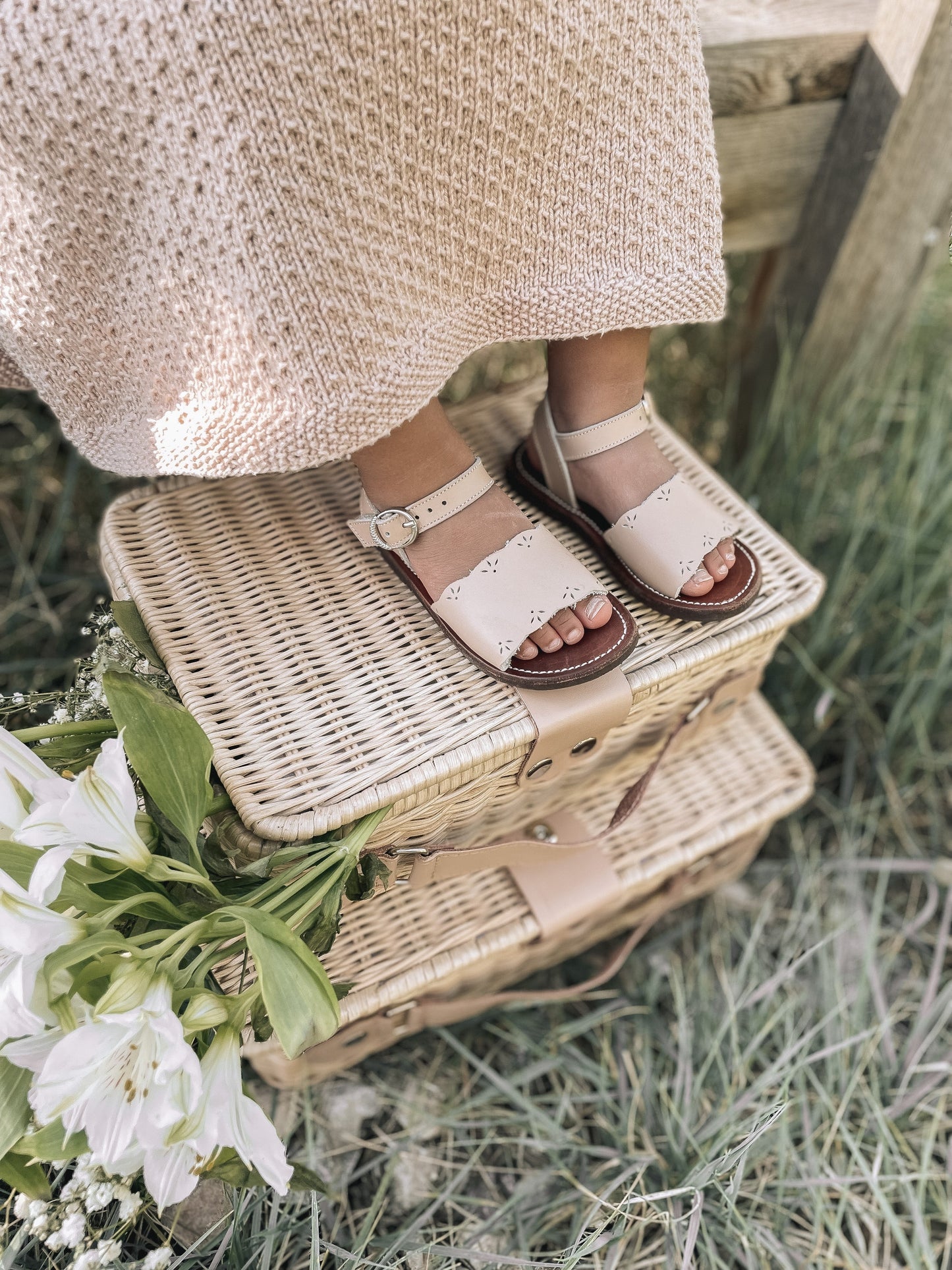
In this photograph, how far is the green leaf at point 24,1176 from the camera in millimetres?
550

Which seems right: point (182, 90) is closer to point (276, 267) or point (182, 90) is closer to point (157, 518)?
point (276, 267)

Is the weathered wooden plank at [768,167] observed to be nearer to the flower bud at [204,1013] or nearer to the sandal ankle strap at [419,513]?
the sandal ankle strap at [419,513]

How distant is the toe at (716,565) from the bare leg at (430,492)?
0.12 m

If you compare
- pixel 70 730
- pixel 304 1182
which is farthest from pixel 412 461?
pixel 304 1182

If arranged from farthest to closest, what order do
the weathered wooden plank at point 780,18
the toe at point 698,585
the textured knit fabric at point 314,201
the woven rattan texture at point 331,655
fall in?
the weathered wooden plank at point 780,18
the toe at point 698,585
the woven rattan texture at point 331,655
the textured knit fabric at point 314,201

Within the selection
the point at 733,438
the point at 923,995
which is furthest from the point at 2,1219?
the point at 733,438

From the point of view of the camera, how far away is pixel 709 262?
82 cm

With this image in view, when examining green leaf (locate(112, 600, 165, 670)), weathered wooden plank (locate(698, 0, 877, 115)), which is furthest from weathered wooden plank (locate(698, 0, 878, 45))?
green leaf (locate(112, 600, 165, 670))

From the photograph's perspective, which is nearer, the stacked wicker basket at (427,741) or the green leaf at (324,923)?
the green leaf at (324,923)

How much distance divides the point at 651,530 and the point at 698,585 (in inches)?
2.7

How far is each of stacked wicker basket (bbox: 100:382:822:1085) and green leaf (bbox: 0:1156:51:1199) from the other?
236 mm

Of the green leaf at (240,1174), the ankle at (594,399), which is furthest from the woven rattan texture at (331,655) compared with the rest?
the green leaf at (240,1174)

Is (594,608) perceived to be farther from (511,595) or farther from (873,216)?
(873,216)

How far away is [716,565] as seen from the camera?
0.84 m
